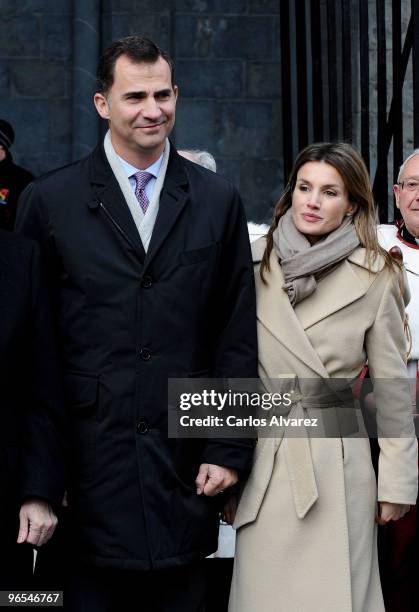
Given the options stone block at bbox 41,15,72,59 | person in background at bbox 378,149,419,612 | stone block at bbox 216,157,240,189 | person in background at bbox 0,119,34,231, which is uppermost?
stone block at bbox 41,15,72,59

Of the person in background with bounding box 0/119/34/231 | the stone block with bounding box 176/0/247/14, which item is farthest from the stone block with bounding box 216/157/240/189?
the person in background with bounding box 0/119/34/231

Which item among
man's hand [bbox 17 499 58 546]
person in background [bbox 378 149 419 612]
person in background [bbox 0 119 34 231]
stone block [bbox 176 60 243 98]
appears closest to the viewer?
man's hand [bbox 17 499 58 546]

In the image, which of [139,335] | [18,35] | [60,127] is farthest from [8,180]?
[139,335]

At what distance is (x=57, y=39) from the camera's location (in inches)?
340

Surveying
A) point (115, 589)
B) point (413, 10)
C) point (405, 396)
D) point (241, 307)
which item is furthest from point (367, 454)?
point (413, 10)

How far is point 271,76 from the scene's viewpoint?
861 cm

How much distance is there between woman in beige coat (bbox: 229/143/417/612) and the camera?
3.46m

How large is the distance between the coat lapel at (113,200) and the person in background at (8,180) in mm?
3637

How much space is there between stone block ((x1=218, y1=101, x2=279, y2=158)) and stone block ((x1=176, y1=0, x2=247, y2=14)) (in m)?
0.65

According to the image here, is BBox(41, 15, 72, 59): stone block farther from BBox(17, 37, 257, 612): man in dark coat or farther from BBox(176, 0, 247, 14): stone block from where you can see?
BBox(17, 37, 257, 612): man in dark coat

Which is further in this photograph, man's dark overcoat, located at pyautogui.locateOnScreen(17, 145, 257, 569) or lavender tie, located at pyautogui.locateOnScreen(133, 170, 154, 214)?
lavender tie, located at pyautogui.locateOnScreen(133, 170, 154, 214)

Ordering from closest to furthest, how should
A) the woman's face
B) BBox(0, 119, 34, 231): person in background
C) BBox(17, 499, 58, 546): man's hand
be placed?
BBox(17, 499, 58, 546): man's hand < the woman's face < BBox(0, 119, 34, 231): person in background

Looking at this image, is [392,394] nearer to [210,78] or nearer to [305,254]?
[305,254]

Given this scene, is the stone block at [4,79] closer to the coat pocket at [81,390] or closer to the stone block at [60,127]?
the stone block at [60,127]
